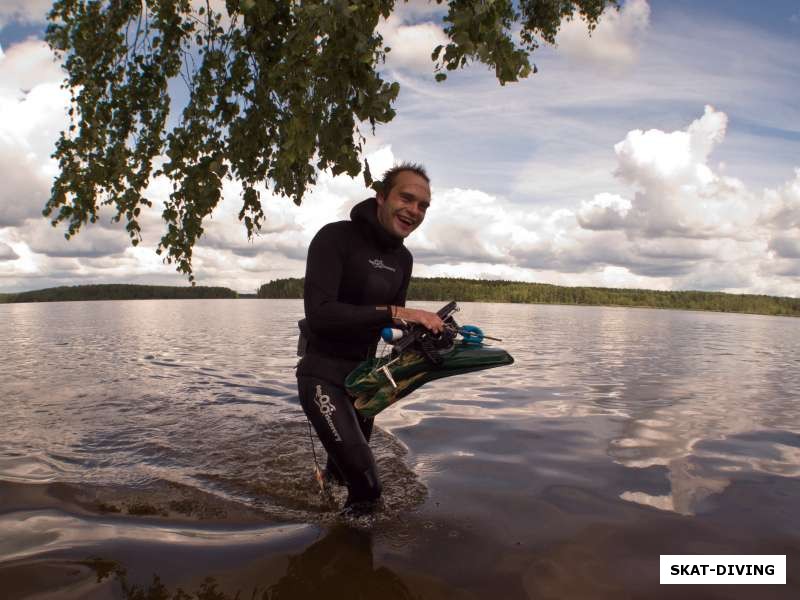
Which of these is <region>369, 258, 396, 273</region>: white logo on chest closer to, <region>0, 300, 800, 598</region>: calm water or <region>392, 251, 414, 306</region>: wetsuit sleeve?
<region>392, 251, 414, 306</region>: wetsuit sleeve

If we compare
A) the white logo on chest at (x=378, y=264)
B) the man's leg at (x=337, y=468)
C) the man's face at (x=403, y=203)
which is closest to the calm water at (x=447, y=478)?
the man's leg at (x=337, y=468)

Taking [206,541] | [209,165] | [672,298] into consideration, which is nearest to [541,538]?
[206,541]

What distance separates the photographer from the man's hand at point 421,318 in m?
4.62

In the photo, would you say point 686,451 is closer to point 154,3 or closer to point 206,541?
point 206,541

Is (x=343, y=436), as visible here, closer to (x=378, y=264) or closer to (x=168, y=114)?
(x=378, y=264)

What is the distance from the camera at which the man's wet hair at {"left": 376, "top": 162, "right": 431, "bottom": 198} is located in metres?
5.16

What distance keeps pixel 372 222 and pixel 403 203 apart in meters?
0.37

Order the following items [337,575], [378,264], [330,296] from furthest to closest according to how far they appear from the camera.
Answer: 1. [378,264]
2. [330,296]
3. [337,575]

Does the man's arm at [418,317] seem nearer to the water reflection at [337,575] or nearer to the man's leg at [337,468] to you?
the man's leg at [337,468]

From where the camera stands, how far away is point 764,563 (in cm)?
450

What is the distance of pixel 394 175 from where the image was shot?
5.18m

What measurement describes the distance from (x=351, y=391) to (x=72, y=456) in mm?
4995

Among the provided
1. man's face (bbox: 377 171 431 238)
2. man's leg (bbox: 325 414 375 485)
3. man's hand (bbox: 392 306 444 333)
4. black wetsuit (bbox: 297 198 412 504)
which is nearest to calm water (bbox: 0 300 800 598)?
man's leg (bbox: 325 414 375 485)

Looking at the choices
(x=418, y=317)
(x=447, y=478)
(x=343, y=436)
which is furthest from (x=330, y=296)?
(x=447, y=478)
